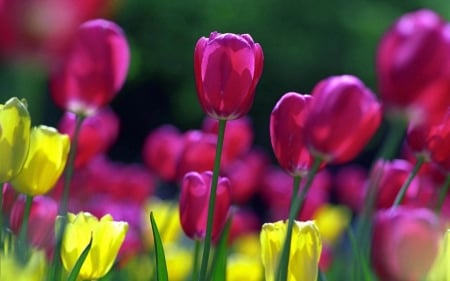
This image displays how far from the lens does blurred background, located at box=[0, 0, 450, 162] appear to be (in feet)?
20.9

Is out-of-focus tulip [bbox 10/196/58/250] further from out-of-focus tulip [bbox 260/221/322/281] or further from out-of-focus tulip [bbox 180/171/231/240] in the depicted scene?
out-of-focus tulip [bbox 260/221/322/281]

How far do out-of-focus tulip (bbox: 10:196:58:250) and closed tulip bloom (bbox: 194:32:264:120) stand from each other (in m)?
0.26

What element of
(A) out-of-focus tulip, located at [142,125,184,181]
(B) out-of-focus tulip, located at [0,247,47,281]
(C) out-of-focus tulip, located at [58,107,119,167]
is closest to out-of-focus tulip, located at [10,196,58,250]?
(B) out-of-focus tulip, located at [0,247,47,281]

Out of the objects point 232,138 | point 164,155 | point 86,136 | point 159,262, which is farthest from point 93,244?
point 164,155

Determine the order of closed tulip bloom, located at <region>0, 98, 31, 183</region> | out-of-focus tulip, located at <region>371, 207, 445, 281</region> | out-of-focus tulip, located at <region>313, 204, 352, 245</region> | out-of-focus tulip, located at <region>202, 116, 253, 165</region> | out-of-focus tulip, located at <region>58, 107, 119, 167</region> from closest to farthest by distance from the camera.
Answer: out-of-focus tulip, located at <region>371, 207, 445, 281</region>
closed tulip bloom, located at <region>0, 98, 31, 183</region>
out-of-focus tulip, located at <region>58, 107, 119, 167</region>
out-of-focus tulip, located at <region>202, 116, 253, 165</region>
out-of-focus tulip, located at <region>313, 204, 352, 245</region>

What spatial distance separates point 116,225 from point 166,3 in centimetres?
575

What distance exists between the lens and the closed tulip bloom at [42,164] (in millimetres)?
973

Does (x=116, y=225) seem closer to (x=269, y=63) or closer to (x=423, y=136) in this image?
(x=423, y=136)

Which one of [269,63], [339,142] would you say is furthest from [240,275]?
[269,63]

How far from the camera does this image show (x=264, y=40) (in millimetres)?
6520

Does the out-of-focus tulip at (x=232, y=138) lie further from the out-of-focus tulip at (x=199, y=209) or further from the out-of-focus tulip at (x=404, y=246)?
the out-of-focus tulip at (x=404, y=246)

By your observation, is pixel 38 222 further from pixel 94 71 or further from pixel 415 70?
pixel 415 70

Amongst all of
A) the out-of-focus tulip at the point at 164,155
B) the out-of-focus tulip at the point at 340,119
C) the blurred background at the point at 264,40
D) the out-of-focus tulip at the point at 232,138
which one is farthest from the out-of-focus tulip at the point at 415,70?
the blurred background at the point at 264,40

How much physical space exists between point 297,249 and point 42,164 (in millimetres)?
242
